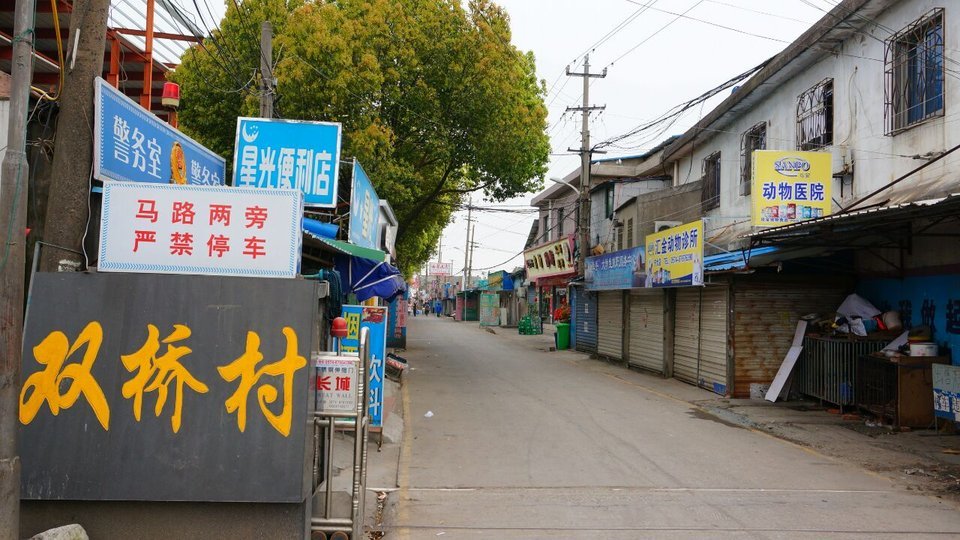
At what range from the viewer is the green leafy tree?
53.6 feet

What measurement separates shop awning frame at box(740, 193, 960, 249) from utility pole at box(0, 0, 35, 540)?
7.82 metres

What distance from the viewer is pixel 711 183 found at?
62.6 feet

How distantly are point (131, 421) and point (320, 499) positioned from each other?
5.41 ft

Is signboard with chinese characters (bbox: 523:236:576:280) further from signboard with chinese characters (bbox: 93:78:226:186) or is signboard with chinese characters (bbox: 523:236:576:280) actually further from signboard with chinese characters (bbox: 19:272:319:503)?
signboard with chinese characters (bbox: 19:272:319:503)

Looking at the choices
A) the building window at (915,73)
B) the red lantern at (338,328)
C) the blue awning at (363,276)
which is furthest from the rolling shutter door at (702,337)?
the red lantern at (338,328)

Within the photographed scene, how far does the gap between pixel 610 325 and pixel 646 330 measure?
338 cm

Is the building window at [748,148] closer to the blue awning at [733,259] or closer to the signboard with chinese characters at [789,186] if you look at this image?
the blue awning at [733,259]

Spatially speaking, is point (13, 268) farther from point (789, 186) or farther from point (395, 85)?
point (395, 85)

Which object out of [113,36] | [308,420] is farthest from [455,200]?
[308,420]

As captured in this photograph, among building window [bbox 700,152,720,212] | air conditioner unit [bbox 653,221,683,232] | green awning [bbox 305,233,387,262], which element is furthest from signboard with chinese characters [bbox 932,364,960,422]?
air conditioner unit [bbox 653,221,683,232]

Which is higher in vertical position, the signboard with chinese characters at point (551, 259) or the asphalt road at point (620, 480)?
the signboard with chinese characters at point (551, 259)

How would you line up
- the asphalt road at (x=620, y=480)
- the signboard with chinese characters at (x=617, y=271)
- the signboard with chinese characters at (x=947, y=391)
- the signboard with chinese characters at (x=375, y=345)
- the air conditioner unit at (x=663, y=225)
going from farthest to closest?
the air conditioner unit at (x=663, y=225)
the signboard with chinese characters at (x=617, y=271)
the signboard with chinese characters at (x=947, y=391)
the signboard with chinese characters at (x=375, y=345)
the asphalt road at (x=620, y=480)

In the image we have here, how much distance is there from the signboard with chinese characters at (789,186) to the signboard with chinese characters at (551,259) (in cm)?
1679

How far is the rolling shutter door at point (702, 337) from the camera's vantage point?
1459 centimetres
